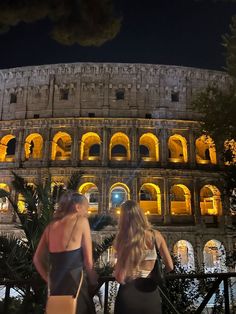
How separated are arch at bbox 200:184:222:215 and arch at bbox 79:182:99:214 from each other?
27.4 feet

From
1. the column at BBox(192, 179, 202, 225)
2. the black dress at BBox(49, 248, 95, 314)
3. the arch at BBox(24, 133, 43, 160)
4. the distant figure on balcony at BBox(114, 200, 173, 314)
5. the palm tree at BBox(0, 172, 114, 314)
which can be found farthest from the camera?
the arch at BBox(24, 133, 43, 160)

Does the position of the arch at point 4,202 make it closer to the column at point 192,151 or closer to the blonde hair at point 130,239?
the column at point 192,151

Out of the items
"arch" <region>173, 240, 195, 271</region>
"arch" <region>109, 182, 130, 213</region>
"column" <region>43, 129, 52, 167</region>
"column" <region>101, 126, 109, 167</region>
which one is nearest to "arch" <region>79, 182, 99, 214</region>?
"arch" <region>109, 182, 130, 213</region>

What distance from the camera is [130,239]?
3.28 m

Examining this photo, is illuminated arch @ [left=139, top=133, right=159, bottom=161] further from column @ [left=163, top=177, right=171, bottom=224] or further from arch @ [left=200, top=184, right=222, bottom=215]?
arch @ [left=200, top=184, right=222, bottom=215]

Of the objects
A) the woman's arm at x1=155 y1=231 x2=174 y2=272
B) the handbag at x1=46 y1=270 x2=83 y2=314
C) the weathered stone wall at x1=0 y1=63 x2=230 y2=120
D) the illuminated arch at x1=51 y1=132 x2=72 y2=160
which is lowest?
the handbag at x1=46 y1=270 x2=83 y2=314

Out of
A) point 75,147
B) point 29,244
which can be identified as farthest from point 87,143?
point 29,244

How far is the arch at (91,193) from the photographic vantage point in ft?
87.8

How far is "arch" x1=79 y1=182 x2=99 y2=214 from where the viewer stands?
26750mm

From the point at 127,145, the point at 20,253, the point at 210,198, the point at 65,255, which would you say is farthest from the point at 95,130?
the point at 65,255

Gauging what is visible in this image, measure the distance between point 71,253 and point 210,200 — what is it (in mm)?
26444

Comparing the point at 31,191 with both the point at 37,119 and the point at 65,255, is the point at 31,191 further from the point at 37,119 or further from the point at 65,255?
the point at 37,119

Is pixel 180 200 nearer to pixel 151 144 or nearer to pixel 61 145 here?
pixel 151 144

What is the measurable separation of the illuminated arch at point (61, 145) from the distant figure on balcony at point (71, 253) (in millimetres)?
24196
